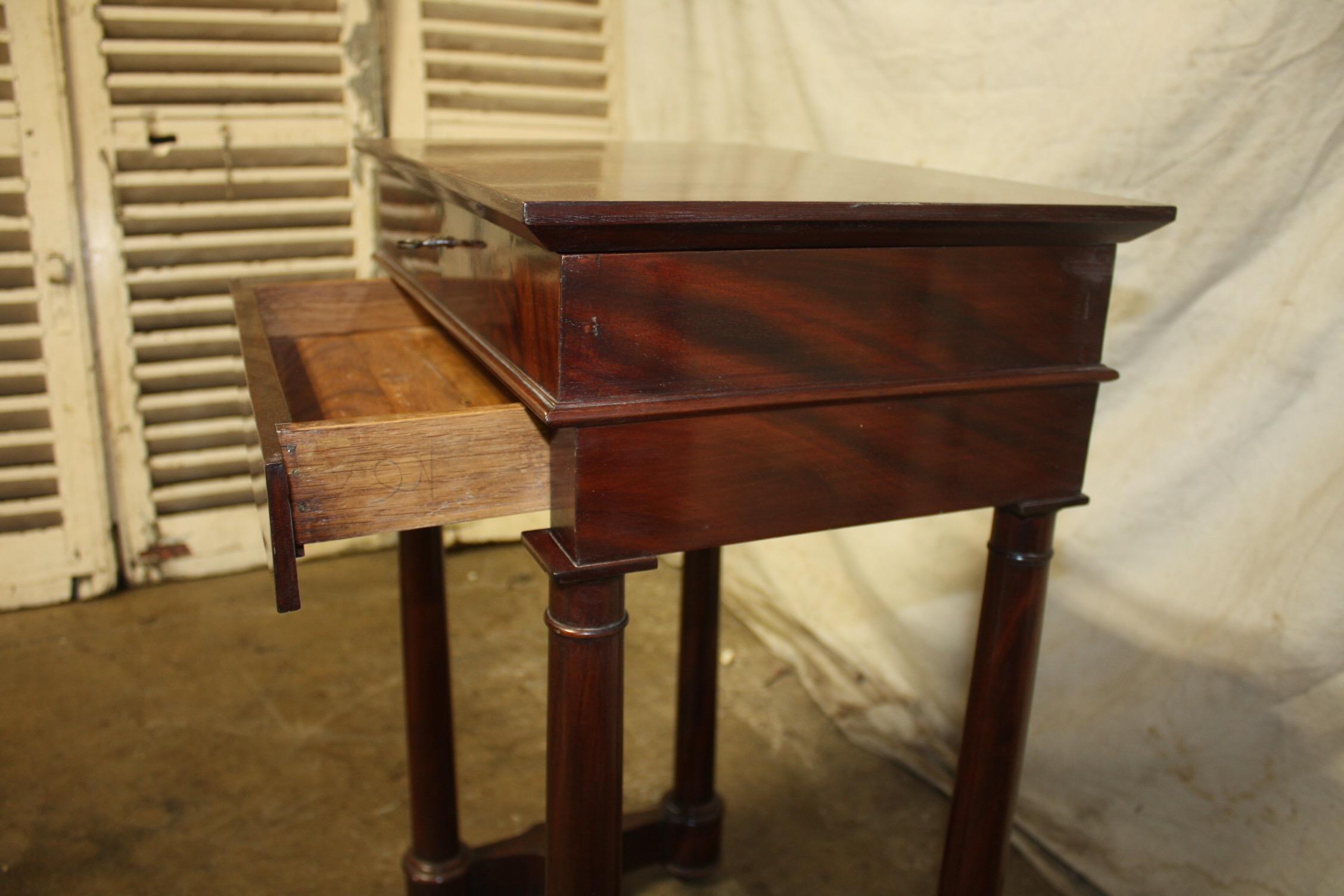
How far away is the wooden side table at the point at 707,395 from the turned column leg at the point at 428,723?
0.96 feet

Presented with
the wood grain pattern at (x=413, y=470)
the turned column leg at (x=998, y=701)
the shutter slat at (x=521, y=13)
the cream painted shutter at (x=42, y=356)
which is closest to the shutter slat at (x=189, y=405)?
the cream painted shutter at (x=42, y=356)

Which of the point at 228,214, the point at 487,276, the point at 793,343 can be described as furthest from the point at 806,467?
the point at 228,214

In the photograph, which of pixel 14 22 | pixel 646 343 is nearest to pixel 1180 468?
pixel 646 343

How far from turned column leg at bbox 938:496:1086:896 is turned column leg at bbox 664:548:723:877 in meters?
0.45

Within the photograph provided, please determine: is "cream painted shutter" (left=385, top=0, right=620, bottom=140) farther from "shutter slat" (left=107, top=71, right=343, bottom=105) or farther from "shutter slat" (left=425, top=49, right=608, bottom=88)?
"shutter slat" (left=107, top=71, right=343, bottom=105)

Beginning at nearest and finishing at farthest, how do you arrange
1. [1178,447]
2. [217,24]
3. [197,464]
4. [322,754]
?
[1178,447] < [322,754] < [217,24] < [197,464]

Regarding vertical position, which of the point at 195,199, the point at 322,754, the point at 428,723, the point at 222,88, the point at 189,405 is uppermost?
the point at 222,88

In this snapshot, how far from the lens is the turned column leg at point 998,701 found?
117cm

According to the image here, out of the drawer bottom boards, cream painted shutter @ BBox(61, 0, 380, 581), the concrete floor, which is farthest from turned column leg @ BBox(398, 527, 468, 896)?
cream painted shutter @ BBox(61, 0, 380, 581)

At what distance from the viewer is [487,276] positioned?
1.05 metres

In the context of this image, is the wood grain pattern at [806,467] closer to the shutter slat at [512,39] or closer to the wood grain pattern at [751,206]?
the wood grain pattern at [751,206]

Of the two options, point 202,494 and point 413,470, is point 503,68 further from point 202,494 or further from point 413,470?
point 413,470

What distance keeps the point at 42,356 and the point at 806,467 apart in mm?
2155

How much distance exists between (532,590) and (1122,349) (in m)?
1.59
